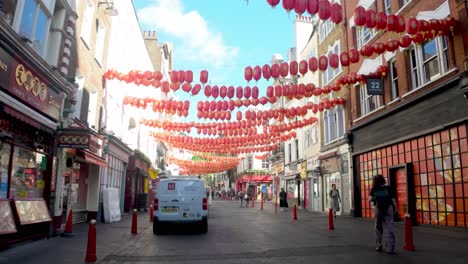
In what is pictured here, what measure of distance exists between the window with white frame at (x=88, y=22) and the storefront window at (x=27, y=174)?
6.25 metres

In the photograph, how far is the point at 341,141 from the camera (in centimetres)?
2427

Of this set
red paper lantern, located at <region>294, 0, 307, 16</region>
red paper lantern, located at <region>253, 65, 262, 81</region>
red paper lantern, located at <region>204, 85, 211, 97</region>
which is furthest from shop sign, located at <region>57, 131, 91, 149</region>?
red paper lantern, located at <region>294, 0, 307, 16</region>

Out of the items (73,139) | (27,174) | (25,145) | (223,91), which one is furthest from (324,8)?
(27,174)

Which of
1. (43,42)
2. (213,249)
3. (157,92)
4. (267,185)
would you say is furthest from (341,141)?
(267,185)

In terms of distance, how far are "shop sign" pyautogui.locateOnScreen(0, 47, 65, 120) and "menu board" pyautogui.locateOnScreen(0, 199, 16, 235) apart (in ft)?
8.55

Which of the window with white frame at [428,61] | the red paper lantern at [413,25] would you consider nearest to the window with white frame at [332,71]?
the window with white frame at [428,61]

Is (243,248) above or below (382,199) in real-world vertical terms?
below

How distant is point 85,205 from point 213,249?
10.1 m

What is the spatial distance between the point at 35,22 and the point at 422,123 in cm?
1415

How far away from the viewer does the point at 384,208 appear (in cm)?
922

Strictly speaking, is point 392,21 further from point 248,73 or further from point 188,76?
point 188,76

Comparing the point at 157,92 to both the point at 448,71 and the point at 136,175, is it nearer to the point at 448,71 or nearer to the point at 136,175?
the point at 136,175

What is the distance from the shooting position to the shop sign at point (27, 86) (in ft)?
29.6

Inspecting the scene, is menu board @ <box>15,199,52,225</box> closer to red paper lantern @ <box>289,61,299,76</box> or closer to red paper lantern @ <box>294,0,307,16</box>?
red paper lantern @ <box>294,0,307,16</box>
